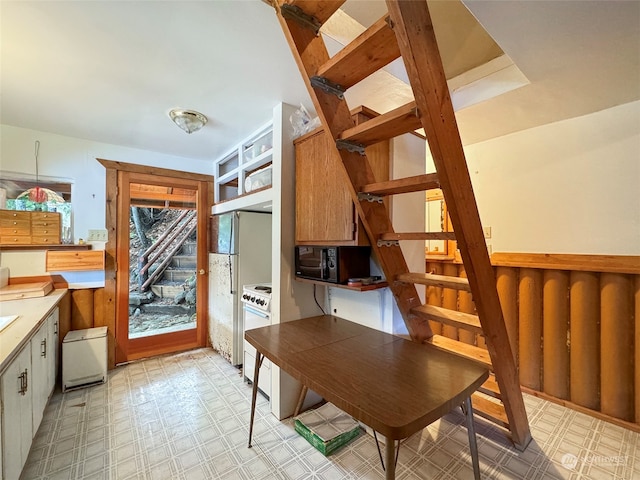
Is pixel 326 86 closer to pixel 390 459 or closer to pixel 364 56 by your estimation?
pixel 364 56

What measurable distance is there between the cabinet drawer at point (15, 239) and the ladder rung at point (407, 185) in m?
3.24

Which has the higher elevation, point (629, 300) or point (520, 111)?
point (520, 111)

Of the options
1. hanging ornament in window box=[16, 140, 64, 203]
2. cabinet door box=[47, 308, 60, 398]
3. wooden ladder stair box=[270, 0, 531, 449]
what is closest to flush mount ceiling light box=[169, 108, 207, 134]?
wooden ladder stair box=[270, 0, 531, 449]

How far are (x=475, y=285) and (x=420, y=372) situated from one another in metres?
0.49

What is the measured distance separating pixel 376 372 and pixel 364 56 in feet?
4.51

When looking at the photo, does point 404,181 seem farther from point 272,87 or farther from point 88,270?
point 88,270

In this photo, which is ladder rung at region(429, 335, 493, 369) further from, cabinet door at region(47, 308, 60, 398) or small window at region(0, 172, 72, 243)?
small window at region(0, 172, 72, 243)

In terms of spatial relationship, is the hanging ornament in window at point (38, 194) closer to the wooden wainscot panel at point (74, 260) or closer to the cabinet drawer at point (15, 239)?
the cabinet drawer at point (15, 239)

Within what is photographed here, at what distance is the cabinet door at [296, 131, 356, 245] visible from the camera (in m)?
1.71

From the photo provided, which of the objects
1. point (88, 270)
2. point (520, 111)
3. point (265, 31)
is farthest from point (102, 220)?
point (520, 111)

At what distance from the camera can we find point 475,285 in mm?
1263

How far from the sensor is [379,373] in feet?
4.24

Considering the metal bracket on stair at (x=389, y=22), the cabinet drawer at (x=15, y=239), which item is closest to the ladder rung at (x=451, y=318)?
the metal bracket on stair at (x=389, y=22)

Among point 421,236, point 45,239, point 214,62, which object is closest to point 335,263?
point 421,236
